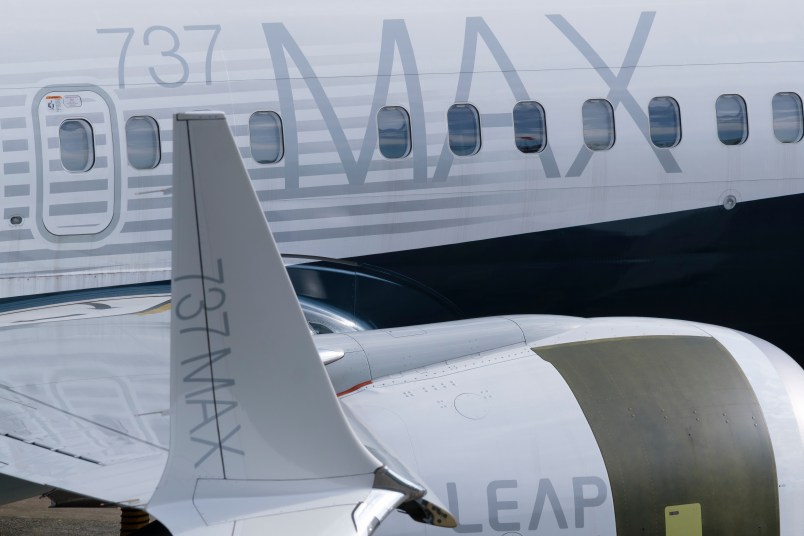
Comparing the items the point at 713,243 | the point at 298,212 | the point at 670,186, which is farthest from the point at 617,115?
the point at 298,212

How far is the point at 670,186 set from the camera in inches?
305

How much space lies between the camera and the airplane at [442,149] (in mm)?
7211

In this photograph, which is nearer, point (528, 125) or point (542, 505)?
point (542, 505)

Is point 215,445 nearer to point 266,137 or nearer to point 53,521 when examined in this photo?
point 266,137

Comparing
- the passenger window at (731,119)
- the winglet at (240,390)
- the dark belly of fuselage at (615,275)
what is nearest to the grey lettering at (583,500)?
the winglet at (240,390)

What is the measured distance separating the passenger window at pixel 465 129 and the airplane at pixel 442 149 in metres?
0.01

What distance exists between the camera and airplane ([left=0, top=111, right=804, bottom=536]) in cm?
365

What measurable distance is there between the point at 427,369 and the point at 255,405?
2.15 metres

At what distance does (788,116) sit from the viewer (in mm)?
7930

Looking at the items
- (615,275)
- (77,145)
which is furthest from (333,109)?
(615,275)

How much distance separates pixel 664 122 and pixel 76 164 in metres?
4.06

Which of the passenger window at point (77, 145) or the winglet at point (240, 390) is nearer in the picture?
the winglet at point (240, 390)

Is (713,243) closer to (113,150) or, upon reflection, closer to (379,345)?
(379,345)

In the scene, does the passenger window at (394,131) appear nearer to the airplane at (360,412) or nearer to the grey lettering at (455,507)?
the airplane at (360,412)
